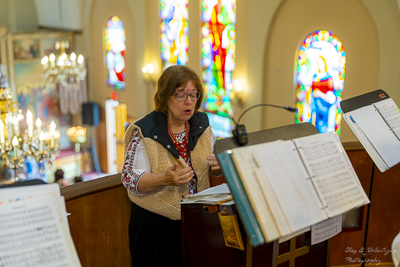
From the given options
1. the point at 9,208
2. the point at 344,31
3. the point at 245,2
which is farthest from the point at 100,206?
the point at 245,2

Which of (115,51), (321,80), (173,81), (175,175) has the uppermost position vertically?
(115,51)

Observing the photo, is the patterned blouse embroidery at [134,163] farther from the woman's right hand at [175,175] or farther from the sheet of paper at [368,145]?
the sheet of paper at [368,145]

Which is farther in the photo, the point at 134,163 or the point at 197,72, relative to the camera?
the point at 197,72

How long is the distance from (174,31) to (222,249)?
26.9ft

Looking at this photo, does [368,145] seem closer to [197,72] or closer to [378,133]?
[378,133]

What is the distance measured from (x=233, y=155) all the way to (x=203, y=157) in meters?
0.85

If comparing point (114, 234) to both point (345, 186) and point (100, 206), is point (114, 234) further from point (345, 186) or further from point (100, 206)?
point (345, 186)

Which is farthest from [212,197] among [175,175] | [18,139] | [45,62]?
[45,62]

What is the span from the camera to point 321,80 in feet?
25.3

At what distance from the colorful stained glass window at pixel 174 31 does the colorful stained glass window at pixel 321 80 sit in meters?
2.88

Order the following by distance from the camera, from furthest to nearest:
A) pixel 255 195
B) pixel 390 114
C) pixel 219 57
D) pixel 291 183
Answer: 1. pixel 219 57
2. pixel 390 114
3. pixel 291 183
4. pixel 255 195

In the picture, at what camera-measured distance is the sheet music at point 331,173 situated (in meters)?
2.07

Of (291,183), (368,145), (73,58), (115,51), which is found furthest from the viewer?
(115,51)

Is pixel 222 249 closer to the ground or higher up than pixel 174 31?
closer to the ground
